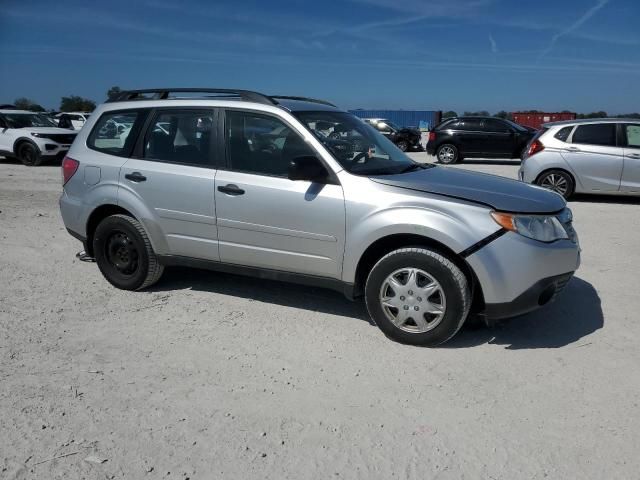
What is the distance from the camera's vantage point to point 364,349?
13.8 feet

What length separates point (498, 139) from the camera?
19.1 metres

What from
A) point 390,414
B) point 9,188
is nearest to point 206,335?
point 390,414

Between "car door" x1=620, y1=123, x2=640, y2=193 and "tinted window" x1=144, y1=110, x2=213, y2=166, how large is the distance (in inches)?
331

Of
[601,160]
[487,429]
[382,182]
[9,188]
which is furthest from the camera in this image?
[9,188]

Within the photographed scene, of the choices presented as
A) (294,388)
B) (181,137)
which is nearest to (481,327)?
(294,388)

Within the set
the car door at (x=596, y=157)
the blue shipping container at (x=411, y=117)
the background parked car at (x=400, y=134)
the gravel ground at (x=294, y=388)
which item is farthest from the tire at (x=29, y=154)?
the blue shipping container at (x=411, y=117)

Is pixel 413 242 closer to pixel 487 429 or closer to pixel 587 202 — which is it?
pixel 487 429

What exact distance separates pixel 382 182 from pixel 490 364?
4.87 ft

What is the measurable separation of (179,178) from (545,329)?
3.20 meters

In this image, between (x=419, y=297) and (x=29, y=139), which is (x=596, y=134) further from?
(x=29, y=139)

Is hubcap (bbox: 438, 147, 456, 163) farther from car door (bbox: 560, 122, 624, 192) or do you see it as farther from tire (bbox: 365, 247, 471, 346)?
tire (bbox: 365, 247, 471, 346)

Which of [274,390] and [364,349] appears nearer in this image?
[274,390]

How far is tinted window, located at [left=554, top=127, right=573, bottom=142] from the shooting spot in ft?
35.4

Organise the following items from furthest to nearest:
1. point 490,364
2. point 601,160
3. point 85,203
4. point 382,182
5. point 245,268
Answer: point 601,160 → point 85,203 → point 245,268 → point 382,182 → point 490,364
